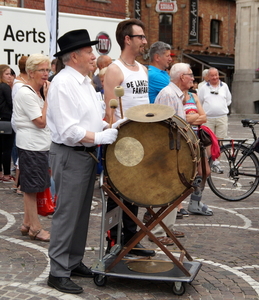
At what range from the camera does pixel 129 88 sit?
586cm

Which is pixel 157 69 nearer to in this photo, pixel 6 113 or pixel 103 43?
pixel 6 113

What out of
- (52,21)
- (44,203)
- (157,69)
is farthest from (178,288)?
(52,21)

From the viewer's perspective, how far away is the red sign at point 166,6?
38.7 m

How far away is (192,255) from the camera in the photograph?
6121 mm

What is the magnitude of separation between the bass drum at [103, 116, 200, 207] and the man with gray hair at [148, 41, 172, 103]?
215cm

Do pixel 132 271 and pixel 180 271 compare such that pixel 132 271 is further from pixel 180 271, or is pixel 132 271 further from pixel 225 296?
pixel 225 296

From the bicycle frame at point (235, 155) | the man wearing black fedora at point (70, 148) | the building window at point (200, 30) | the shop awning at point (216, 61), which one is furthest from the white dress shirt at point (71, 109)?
the building window at point (200, 30)

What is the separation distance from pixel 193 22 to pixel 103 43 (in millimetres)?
30049

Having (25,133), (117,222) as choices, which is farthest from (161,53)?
(117,222)

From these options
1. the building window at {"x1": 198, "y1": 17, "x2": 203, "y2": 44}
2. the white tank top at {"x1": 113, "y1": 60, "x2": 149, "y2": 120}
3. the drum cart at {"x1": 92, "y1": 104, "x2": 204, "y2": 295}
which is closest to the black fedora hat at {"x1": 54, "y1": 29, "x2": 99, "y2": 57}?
the drum cart at {"x1": 92, "y1": 104, "x2": 204, "y2": 295}

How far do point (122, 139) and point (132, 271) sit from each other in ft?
3.63

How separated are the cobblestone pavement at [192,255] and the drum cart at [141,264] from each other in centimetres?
14

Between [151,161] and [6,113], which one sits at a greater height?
[6,113]

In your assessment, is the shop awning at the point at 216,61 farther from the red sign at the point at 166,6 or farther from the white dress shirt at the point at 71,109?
the white dress shirt at the point at 71,109
